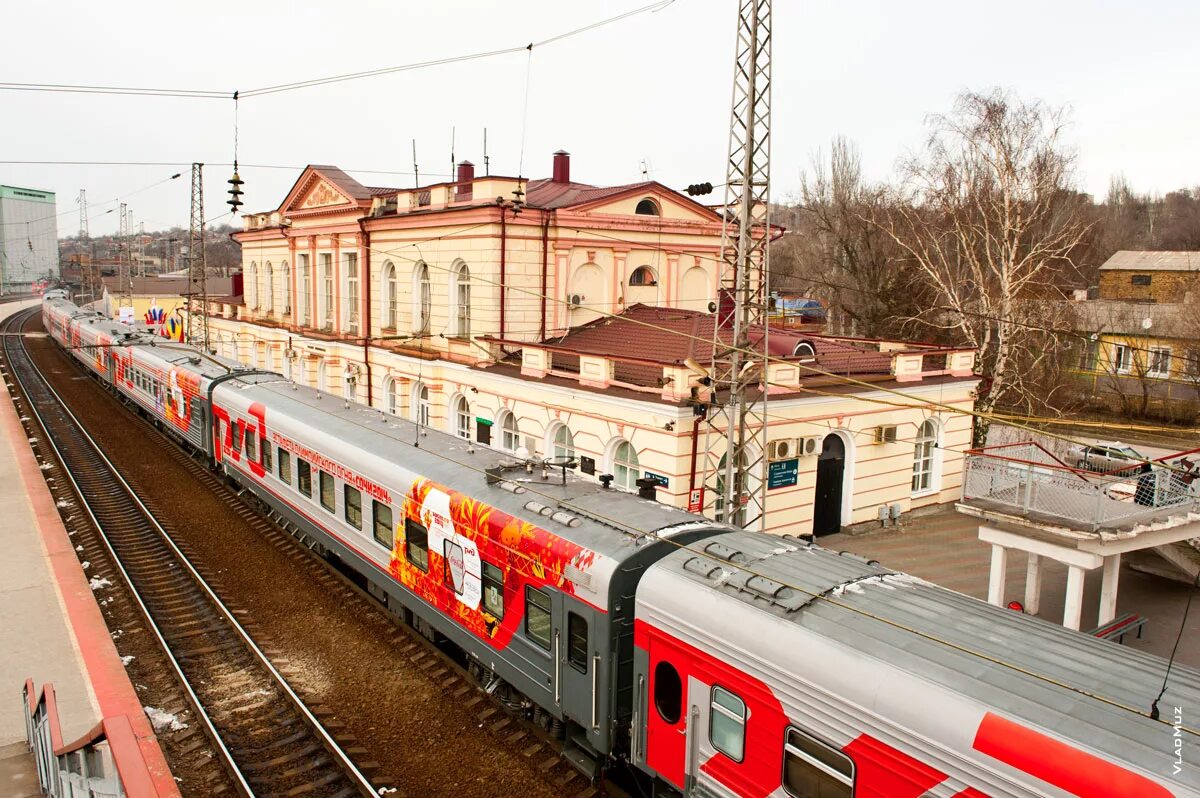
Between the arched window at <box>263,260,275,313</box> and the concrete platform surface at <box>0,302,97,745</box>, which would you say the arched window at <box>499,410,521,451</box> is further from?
the arched window at <box>263,260,275,313</box>

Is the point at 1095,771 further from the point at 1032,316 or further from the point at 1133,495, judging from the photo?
the point at 1032,316

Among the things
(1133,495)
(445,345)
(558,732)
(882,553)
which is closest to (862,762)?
(558,732)

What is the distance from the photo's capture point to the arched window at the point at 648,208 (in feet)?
77.2

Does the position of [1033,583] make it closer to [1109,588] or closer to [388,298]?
[1109,588]

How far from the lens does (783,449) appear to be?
58.0ft

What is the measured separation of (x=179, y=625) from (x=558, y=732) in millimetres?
6885

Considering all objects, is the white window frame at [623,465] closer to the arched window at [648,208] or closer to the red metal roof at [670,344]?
the red metal roof at [670,344]

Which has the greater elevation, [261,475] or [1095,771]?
[1095,771]

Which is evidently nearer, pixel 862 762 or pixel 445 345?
pixel 862 762

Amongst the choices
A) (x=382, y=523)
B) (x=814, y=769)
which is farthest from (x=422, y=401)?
(x=814, y=769)

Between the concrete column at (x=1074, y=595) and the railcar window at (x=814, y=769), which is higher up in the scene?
the railcar window at (x=814, y=769)

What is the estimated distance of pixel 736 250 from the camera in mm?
13594

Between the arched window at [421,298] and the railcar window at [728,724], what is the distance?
1929cm

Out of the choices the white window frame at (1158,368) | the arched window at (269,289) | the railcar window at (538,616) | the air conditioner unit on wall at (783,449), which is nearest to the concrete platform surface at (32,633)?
the railcar window at (538,616)
